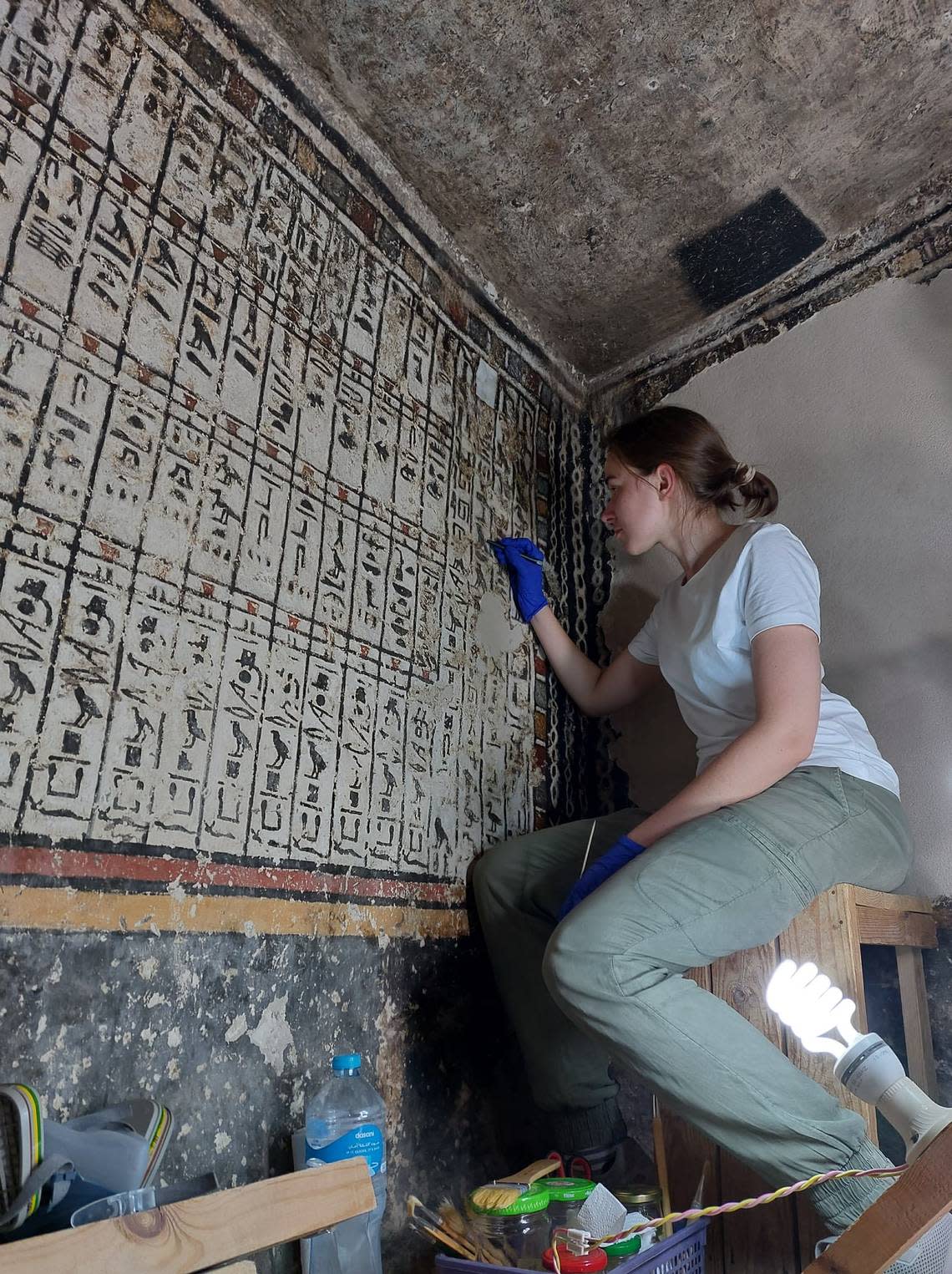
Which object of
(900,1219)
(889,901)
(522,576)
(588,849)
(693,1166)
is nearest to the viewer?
(900,1219)

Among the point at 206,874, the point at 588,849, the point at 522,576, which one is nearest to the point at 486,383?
the point at 522,576

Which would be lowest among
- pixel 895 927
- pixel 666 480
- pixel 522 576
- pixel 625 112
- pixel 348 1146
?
pixel 348 1146

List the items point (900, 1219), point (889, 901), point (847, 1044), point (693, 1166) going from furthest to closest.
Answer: point (889, 901)
point (693, 1166)
point (847, 1044)
point (900, 1219)

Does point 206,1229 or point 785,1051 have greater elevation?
point 785,1051

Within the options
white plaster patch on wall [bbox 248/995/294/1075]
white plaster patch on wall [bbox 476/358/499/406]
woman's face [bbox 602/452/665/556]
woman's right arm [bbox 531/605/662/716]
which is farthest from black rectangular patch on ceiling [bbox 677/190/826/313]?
white plaster patch on wall [bbox 248/995/294/1075]

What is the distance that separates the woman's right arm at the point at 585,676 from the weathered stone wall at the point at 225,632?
9.6 inches

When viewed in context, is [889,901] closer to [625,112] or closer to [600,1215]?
[600,1215]

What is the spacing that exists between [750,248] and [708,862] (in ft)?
5.81

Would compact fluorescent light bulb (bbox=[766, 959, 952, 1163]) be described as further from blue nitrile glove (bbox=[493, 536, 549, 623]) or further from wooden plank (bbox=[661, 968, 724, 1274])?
blue nitrile glove (bbox=[493, 536, 549, 623])

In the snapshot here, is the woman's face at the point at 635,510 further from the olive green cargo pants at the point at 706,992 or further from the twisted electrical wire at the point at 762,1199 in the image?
the twisted electrical wire at the point at 762,1199

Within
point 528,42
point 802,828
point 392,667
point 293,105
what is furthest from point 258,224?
point 802,828

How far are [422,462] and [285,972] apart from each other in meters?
1.13

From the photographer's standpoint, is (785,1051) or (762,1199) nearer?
(762,1199)

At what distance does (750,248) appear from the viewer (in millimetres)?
2430
